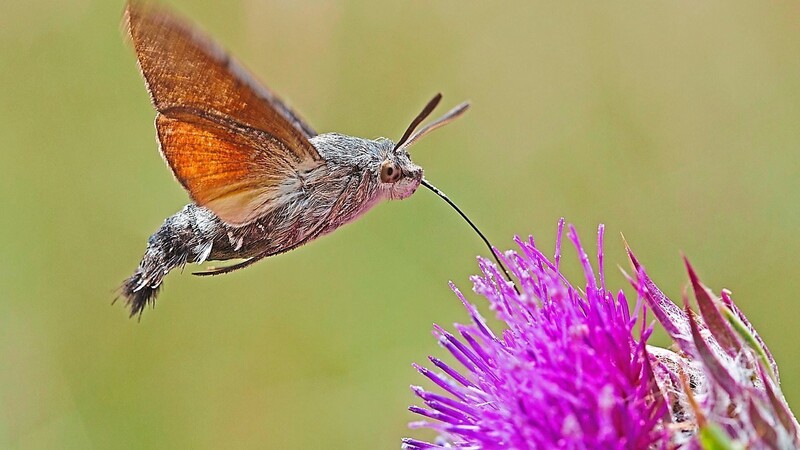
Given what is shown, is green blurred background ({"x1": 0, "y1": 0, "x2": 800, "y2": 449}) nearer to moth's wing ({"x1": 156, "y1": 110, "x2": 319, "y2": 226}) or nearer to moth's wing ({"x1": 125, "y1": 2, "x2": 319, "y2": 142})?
moth's wing ({"x1": 156, "y1": 110, "x2": 319, "y2": 226})

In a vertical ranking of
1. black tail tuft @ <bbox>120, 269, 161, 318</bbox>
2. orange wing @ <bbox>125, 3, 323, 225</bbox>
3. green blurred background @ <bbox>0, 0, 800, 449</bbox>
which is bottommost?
black tail tuft @ <bbox>120, 269, 161, 318</bbox>

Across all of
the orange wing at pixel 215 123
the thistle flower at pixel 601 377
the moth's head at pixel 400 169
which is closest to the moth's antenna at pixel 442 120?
the moth's head at pixel 400 169

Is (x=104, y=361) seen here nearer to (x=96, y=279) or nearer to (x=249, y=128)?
(x=96, y=279)

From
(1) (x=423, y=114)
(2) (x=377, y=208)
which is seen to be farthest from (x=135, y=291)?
(2) (x=377, y=208)

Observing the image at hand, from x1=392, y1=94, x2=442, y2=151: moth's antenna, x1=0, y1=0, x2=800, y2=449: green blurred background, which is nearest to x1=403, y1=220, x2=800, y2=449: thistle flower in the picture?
x1=392, y1=94, x2=442, y2=151: moth's antenna

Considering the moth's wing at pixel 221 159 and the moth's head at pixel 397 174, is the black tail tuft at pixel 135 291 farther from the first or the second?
the moth's head at pixel 397 174

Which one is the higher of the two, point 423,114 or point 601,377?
point 423,114

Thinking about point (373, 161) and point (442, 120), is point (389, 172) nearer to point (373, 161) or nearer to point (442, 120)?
point (373, 161)

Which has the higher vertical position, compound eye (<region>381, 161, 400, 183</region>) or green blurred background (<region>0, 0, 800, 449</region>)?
green blurred background (<region>0, 0, 800, 449</region>)
